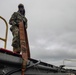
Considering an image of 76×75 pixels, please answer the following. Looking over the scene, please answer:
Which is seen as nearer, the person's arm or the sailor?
the sailor

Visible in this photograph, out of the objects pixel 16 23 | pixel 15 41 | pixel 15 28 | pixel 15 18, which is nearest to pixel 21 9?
pixel 15 18

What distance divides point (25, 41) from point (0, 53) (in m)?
1.17

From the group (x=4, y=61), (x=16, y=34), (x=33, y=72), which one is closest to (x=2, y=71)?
(x=4, y=61)

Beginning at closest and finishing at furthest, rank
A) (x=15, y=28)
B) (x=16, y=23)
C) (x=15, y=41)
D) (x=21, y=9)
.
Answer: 1. (x=15, y=41)
2. (x=15, y=28)
3. (x=16, y=23)
4. (x=21, y=9)

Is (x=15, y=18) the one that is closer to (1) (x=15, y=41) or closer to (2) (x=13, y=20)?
(2) (x=13, y=20)


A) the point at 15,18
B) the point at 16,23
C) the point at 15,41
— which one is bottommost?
the point at 15,41

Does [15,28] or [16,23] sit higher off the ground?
[16,23]

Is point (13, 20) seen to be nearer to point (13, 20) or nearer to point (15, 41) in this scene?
point (13, 20)

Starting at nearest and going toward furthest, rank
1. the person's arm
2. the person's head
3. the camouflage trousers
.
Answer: the camouflage trousers < the person's arm < the person's head

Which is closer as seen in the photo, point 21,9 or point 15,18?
point 15,18

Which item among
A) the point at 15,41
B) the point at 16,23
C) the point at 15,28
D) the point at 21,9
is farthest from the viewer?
the point at 21,9

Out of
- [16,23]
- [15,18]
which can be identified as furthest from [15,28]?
[15,18]

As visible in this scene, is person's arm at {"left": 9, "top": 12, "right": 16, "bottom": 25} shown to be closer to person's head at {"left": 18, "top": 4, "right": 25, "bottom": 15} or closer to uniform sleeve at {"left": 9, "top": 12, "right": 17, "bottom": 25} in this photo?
uniform sleeve at {"left": 9, "top": 12, "right": 17, "bottom": 25}

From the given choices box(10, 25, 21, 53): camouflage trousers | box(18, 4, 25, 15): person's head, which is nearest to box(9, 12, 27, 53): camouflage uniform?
box(10, 25, 21, 53): camouflage trousers
